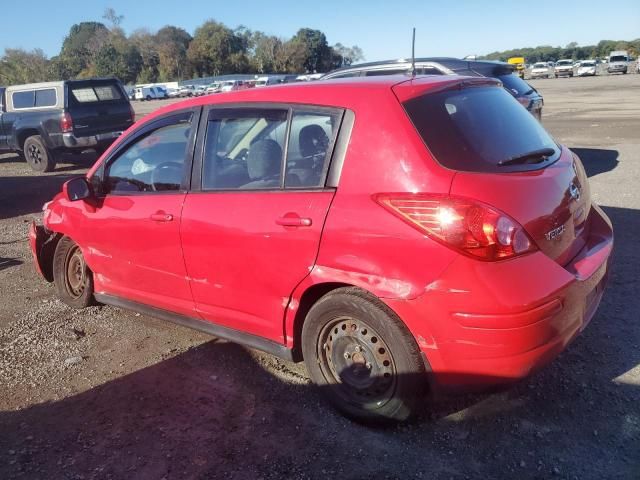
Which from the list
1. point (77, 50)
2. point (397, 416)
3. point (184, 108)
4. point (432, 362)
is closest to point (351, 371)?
point (397, 416)

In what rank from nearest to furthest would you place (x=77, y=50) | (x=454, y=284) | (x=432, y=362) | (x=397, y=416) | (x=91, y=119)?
(x=454, y=284) < (x=432, y=362) < (x=397, y=416) < (x=91, y=119) < (x=77, y=50)

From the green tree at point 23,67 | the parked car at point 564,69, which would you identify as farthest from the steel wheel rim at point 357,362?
the green tree at point 23,67

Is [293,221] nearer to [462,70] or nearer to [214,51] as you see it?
[462,70]

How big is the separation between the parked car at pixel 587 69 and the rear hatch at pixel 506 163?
61.4m

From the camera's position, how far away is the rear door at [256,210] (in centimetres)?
297

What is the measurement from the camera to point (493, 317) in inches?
96.9

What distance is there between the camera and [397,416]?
288cm

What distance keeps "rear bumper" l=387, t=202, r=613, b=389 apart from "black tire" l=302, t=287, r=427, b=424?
10 cm

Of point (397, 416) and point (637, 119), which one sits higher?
point (637, 119)

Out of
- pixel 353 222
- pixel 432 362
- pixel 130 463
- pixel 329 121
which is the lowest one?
pixel 130 463

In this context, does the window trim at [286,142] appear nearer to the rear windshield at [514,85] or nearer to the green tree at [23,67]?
the rear windshield at [514,85]

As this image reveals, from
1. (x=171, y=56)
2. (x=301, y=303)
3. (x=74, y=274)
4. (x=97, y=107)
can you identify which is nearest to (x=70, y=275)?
(x=74, y=274)

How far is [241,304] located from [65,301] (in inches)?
89.0

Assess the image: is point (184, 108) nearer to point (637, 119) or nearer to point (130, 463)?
point (130, 463)
